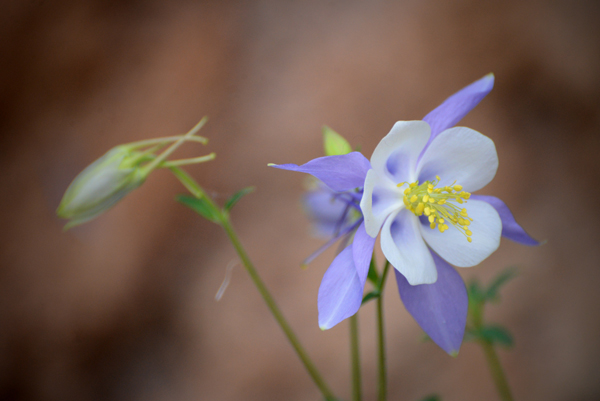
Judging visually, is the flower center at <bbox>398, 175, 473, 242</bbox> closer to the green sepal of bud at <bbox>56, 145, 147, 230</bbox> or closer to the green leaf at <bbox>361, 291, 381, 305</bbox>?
the green leaf at <bbox>361, 291, 381, 305</bbox>

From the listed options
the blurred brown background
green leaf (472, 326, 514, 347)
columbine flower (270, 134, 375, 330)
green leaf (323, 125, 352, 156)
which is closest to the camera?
columbine flower (270, 134, 375, 330)

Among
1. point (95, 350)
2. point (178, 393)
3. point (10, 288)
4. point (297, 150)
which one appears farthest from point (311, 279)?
point (10, 288)

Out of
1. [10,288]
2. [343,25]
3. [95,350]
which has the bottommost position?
[95,350]

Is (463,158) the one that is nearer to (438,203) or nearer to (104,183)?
(438,203)

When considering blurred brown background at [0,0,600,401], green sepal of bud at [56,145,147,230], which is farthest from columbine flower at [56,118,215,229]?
blurred brown background at [0,0,600,401]

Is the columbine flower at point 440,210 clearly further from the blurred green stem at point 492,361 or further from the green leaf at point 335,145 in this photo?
the blurred green stem at point 492,361

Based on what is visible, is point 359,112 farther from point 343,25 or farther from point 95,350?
point 95,350

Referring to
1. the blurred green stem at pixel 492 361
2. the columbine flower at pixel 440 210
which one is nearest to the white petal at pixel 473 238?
the columbine flower at pixel 440 210
